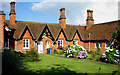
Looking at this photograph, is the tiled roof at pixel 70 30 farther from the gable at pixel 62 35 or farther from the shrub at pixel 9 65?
the shrub at pixel 9 65

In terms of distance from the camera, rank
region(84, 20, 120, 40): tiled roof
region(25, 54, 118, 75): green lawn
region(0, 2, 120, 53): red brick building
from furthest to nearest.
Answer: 1. region(84, 20, 120, 40): tiled roof
2. region(0, 2, 120, 53): red brick building
3. region(25, 54, 118, 75): green lawn

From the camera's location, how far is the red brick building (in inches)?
977

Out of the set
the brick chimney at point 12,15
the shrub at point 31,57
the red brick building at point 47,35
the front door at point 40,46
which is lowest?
the shrub at point 31,57

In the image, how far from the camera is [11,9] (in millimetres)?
27172

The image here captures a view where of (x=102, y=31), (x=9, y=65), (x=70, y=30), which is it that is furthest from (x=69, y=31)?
(x=9, y=65)

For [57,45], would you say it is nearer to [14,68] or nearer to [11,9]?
[11,9]

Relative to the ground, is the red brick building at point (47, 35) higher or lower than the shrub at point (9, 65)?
higher

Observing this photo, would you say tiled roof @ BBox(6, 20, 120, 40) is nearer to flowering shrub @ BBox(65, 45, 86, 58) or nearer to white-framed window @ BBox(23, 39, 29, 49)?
white-framed window @ BBox(23, 39, 29, 49)

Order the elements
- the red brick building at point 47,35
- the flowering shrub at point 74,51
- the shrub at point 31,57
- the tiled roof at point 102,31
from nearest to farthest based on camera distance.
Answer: the shrub at point 31,57 < the flowering shrub at point 74,51 < the red brick building at point 47,35 < the tiled roof at point 102,31

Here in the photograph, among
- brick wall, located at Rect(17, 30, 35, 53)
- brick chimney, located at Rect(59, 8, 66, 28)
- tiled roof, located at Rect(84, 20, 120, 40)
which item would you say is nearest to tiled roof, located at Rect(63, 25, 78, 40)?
brick chimney, located at Rect(59, 8, 66, 28)

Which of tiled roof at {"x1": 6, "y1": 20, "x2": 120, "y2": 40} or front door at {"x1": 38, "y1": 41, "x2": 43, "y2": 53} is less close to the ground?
tiled roof at {"x1": 6, "y1": 20, "x2": 120, "y2": 40}

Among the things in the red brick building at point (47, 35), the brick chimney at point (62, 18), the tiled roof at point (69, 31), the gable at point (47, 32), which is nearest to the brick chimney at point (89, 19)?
the red brick building at point (47, 35)

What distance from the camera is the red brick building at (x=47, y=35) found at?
24812mm

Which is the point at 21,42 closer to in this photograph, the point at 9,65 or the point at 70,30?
the point at 70,30
